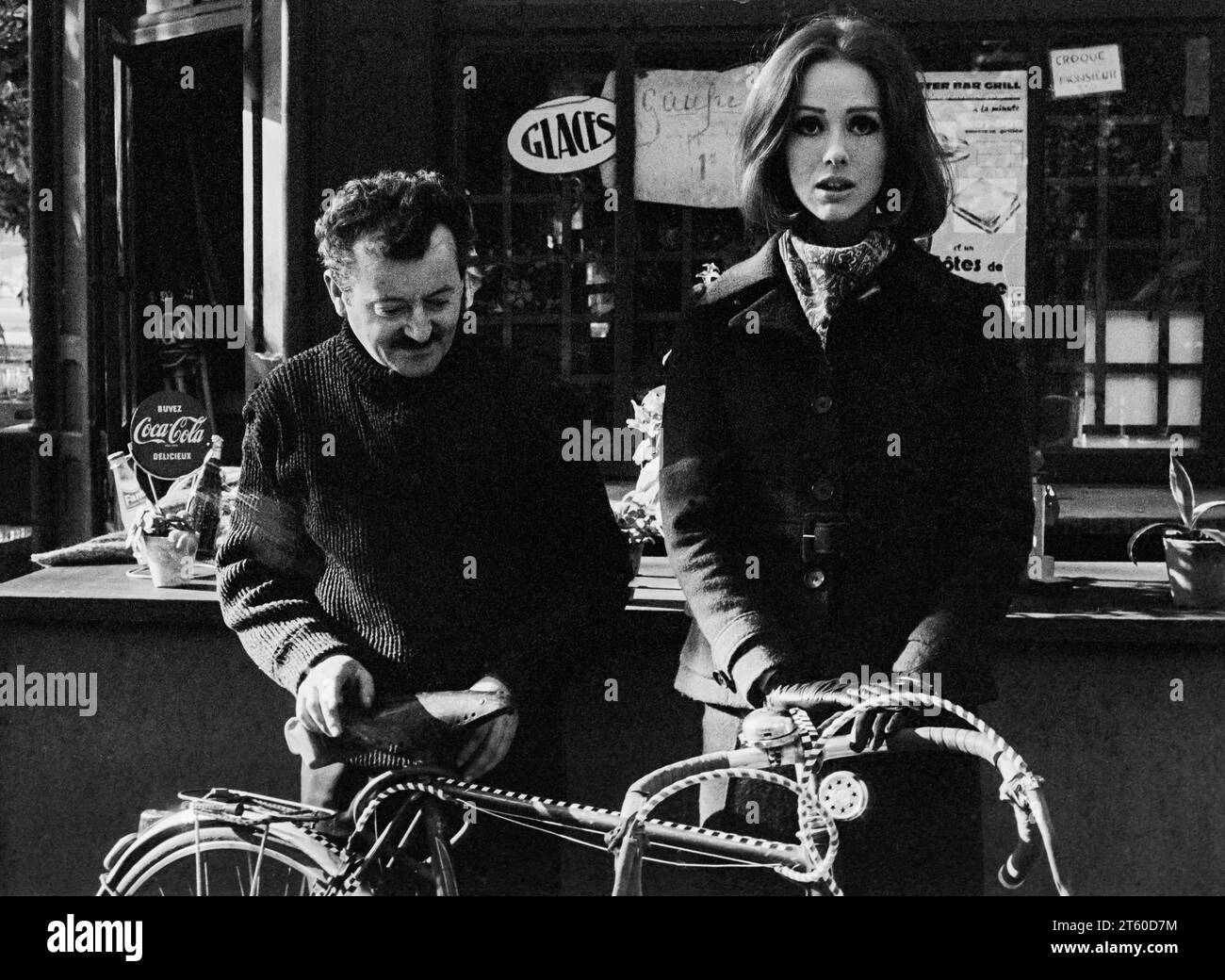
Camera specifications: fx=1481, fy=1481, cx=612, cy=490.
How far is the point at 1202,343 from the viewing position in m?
4.92

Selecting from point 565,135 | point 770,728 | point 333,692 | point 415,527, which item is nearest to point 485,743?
point 333,692

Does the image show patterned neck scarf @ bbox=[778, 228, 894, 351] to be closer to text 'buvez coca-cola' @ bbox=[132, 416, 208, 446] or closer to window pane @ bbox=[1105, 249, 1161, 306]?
text 'buvez coca-cola' @ bbox=[132, 416, 208, 446]

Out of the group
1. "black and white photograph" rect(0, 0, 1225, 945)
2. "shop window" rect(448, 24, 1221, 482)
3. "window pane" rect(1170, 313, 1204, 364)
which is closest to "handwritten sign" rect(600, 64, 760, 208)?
"shop window" rect(448, 24, 1221, 482)

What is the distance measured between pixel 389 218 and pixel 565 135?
2607mm

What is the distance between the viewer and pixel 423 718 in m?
2.64

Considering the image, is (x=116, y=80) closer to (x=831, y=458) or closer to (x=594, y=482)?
(x=594, y=482)

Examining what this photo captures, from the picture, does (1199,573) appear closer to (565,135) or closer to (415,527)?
(415,527)

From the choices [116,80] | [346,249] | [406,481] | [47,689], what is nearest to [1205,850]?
[406,481]

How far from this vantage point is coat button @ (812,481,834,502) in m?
2.54

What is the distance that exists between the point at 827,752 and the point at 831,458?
1.64 ft

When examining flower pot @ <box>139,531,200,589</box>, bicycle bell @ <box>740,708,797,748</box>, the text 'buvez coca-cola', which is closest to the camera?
bicycle bell @ <box>740,708,797,748</box>

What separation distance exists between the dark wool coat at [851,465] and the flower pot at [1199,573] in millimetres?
783

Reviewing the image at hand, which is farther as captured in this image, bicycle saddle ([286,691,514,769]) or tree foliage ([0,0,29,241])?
tree foliage ([0,0,29,241])

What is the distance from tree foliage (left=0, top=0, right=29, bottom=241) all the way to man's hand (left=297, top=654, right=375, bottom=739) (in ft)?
19.8
